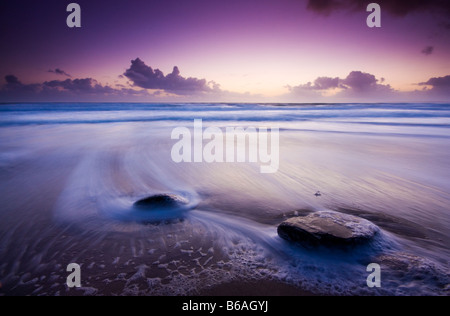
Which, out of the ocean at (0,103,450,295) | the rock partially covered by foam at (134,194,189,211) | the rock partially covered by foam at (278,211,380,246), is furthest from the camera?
the rock partially covered by foam at (134,194,189,211)

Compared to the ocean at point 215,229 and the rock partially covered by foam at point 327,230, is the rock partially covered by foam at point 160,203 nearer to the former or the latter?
the ocean at point 215,229

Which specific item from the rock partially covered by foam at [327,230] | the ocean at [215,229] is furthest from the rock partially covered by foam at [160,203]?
the rock partially covered by foam at [327,230]

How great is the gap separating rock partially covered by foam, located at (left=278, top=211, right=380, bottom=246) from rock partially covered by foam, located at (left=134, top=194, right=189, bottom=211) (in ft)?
4.91

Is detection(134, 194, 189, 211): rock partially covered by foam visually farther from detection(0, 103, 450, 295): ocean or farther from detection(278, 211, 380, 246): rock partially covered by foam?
detection(278, 211, 380, 246): rock partially covered by foam

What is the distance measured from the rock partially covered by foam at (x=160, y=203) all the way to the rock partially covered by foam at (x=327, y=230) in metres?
1.50

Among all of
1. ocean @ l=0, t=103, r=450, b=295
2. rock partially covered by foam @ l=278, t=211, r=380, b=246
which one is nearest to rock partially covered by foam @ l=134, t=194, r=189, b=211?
ocean @ l=0, t=103, r=450, b=295

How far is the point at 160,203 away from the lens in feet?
10.3

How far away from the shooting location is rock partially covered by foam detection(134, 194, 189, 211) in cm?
309

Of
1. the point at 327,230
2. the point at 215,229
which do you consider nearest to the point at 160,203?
the point at 215,229

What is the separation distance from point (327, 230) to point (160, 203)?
2127mm

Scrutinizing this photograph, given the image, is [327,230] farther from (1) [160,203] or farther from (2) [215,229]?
(1) [160,203]
